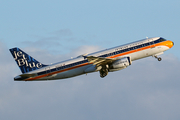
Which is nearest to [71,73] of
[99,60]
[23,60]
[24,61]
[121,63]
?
[99,60]

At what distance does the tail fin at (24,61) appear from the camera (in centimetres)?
6606

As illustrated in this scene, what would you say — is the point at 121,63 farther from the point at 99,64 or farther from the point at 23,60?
the point at 23,60

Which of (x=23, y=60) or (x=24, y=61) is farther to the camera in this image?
(x=23, y=60)

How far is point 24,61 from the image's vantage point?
66812 mm

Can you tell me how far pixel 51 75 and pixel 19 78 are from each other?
613 cm

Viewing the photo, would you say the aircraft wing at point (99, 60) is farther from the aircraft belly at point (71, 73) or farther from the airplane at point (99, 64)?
the aircraft belly at point (71, 73)

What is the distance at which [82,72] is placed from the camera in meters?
63.6

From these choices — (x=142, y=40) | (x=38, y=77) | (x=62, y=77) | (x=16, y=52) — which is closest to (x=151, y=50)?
(x=142, y=40)

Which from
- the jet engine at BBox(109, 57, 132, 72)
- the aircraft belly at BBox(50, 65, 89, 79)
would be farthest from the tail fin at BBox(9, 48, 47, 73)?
the jet engine at BBox(109, 57, 132, 72)

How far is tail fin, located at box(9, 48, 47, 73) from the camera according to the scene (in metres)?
66.1

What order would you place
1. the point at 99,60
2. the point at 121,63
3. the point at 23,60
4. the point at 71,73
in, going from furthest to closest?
the point at 23,60 < the point at 71,73 < the point at 121,63 < the point at 99,60

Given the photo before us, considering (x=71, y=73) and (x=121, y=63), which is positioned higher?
(x=121, y=63)

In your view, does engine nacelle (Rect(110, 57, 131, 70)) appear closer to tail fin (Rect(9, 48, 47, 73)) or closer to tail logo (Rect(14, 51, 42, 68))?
tail fin (Rect(9, 48, 47, 73))

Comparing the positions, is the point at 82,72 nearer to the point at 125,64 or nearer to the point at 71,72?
the point at 71,72
